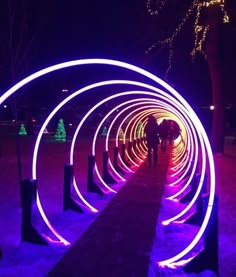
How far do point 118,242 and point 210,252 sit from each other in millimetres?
1703

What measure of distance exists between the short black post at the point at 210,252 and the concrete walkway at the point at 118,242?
662mm

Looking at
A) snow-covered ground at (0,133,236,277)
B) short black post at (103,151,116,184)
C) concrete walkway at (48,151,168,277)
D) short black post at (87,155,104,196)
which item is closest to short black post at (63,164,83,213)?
snow-covered ground at (0,133,236,277)

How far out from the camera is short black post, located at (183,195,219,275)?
527 cm

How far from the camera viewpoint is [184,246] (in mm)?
6453

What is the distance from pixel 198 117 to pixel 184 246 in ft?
6.64

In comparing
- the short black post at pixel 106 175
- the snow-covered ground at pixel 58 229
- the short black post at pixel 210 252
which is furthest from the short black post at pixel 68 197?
the short black post at pixel 106 175

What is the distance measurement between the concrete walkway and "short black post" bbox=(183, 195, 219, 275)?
2.17 feet

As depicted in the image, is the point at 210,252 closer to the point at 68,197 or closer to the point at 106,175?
the point at 68,197

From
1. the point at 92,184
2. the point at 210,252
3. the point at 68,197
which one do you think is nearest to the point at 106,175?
the point at 92,184

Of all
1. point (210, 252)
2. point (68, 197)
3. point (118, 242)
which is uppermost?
point (68, 197)

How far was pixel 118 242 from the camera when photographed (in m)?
6.56

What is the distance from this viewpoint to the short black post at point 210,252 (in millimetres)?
5270

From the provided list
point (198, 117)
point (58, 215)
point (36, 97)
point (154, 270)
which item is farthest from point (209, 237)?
point (36, 97)

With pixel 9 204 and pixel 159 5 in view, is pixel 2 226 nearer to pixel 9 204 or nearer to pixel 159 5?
pixel 9 204
